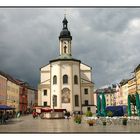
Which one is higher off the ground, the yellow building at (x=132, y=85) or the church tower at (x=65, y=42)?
the church tower at (x=65, y=42)

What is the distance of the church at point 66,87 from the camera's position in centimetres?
7175

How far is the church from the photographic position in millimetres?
71750

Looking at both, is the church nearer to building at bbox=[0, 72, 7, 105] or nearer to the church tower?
the church tower

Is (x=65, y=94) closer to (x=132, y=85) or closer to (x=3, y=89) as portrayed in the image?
(x=3, y=89)

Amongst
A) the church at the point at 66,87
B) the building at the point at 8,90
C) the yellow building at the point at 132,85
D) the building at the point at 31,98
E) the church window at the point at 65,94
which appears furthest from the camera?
the building at the point at 31,98

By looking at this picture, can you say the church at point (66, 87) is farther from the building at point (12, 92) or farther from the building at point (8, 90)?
the building at point (8, 90)

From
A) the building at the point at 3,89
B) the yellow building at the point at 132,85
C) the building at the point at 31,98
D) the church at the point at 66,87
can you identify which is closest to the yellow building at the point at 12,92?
the building at the point at 3,89

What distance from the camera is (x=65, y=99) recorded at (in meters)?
71.5

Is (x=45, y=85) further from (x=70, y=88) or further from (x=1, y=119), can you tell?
(x=1, y=119)

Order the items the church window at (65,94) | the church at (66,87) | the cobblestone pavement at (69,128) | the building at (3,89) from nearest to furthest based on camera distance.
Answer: the cobblestone pavement at (69,128)
the building at (3,89)
the church window at (65,94)
the church at (66,87)

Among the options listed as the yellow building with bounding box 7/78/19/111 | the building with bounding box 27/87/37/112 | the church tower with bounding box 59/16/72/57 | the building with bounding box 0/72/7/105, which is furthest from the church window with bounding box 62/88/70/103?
the building with bounding box 27/87/37/112

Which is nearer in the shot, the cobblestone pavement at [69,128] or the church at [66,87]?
the cobblestone pavement at [69,128]
